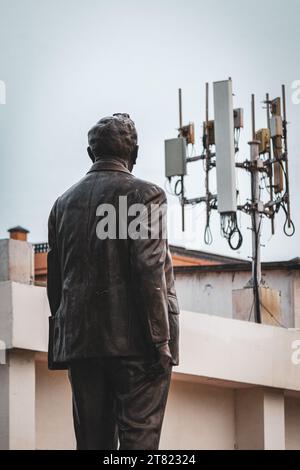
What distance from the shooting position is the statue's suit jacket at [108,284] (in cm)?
919

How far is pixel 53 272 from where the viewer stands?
9742 mm

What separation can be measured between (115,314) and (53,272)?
2.27 ft

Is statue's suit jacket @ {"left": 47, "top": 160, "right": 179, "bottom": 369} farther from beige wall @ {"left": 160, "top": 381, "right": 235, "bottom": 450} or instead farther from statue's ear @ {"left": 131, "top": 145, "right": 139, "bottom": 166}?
beige wall @ {"left": 160, "top": 381, "right": 235, "bottom": 450}

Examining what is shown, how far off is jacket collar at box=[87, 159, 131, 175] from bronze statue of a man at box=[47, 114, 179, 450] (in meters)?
0.03

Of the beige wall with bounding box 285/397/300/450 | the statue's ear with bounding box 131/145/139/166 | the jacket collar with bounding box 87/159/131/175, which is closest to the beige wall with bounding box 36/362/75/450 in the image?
the beige wall with bounding box 285/397/300/450

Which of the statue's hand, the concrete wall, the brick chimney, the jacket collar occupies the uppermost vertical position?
the brick chimney

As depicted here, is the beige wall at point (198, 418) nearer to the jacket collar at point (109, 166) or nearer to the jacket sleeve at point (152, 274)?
the jacket collar at point (109, 166)

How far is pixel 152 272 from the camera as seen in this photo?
30.1 feet

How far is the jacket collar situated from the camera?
964 cm

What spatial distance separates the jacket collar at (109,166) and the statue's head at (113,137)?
0.12ft

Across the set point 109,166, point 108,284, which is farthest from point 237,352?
point 108,284

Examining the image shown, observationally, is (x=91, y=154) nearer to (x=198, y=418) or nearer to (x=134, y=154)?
(x=134, y=154)

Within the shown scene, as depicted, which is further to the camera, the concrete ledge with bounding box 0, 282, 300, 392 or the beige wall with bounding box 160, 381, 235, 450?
the beige wall with bounding box 160, 381, 235, 450
